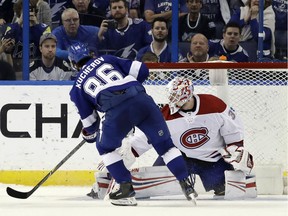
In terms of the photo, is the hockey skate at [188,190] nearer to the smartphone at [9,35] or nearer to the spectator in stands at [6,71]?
the spectator in stands at [6,71]

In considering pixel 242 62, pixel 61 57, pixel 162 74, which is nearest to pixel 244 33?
pixel 242 62

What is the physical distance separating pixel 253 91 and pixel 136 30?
42.4 inches

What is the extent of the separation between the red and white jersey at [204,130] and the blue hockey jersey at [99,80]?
28.8 inches

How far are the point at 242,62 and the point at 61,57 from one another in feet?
4.64

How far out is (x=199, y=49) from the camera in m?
8.84

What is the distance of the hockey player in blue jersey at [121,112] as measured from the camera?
683 centimetres

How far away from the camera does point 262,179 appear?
8.01 meters

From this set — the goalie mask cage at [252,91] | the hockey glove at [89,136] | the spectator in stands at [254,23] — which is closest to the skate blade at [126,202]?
the hockey glove at [89,136]

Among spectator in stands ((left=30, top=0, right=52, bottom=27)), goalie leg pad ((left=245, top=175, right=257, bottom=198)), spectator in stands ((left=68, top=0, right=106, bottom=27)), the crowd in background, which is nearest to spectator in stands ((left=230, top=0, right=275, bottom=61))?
the crowd in background

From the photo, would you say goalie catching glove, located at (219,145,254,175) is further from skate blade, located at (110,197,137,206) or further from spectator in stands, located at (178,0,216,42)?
spectator in stands, located at (178,0,216,42)

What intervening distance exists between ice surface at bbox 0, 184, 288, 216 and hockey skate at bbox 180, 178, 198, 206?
1.8 inches

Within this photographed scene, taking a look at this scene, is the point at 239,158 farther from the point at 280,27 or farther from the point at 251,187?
the point at 280,27

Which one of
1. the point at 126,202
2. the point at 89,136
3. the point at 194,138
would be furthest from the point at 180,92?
the point at 126,202

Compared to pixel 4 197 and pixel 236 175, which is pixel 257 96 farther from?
pixel 4 197
